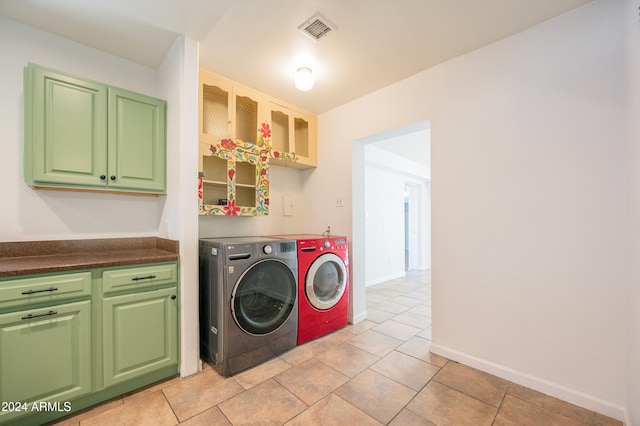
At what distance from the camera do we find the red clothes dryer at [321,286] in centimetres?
241

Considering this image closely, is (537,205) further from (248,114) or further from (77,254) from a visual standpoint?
(77,254)

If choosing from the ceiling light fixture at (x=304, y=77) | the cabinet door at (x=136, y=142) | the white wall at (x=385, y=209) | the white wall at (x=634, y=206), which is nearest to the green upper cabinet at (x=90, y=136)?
the cabinet door at (x=136, y=142)

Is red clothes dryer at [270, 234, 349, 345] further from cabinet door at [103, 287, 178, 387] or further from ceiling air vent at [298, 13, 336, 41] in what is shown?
ceiling air vent at [298, 13, 336, 41]

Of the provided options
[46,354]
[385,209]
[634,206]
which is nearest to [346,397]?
[46,354]

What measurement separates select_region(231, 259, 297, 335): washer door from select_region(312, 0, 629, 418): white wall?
4.23ft

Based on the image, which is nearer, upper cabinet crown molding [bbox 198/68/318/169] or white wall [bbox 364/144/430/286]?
upper cabinet crown molding [bbox 198/68/318/169]

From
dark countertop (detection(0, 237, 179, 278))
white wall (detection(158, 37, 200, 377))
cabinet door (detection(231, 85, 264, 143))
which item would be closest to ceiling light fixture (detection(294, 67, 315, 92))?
cabinet door (detection(231, 85, 264, 143))

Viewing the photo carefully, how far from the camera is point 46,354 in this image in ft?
4.69

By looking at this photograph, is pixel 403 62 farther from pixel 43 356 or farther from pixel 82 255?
pixel 43 356

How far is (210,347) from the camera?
202cm

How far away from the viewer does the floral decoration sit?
2374 mm

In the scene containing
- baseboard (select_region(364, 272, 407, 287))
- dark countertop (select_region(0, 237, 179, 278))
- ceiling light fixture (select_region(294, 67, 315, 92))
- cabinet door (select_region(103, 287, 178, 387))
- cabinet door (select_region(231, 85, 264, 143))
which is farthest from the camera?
baseboard (select_region(364, 272, 407, 287))

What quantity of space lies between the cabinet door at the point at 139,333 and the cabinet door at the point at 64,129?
890 millimetres

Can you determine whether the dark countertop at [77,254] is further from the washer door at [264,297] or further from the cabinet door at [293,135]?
the cabinet door at [293,135]
